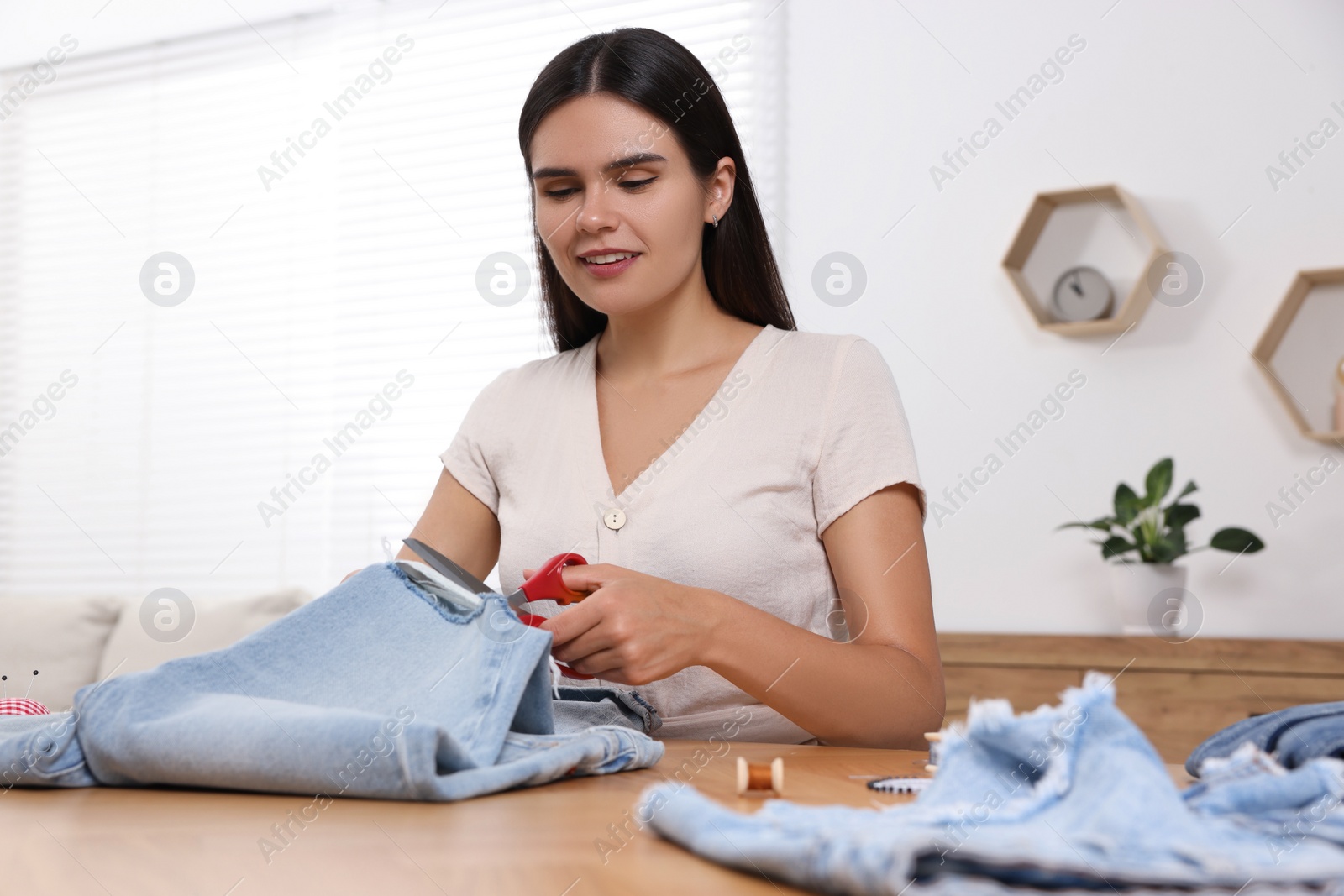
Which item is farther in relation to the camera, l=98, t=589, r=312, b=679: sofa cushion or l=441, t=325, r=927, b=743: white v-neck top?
l=98, t=589, r=312, b=679: sofa cushion

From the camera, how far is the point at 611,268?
1.23 m

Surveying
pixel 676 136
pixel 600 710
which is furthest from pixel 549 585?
pixel 676 136

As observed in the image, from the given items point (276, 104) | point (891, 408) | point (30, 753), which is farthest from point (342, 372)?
point (30, 753)

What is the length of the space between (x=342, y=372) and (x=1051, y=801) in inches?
114

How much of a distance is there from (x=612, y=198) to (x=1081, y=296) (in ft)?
4.97

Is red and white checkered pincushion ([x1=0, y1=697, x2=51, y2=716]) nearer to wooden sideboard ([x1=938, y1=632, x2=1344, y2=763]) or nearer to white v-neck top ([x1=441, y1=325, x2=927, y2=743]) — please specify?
white v-neck top ([x1=441, y1=325, x2=927, y2=743])

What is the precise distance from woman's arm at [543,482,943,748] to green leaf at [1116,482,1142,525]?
1130 millimetres

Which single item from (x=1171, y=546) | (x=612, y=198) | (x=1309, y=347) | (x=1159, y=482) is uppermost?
(x=1309, y=347)

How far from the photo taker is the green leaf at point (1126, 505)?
6.96 feet

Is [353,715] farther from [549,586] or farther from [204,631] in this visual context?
[204,631]

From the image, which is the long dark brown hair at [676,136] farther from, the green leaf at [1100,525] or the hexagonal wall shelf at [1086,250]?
the hexagonal wall shelf at [1086,250]

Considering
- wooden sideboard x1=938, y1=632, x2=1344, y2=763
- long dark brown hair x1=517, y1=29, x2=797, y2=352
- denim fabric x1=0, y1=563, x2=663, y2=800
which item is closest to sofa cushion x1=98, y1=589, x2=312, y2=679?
long dark brown hair x1=517, y1=29, x2=797, y2=352

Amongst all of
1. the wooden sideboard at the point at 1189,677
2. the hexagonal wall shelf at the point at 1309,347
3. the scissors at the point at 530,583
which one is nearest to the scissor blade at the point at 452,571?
the scissors at the point at 530,583

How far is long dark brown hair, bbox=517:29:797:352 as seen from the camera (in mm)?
1229
